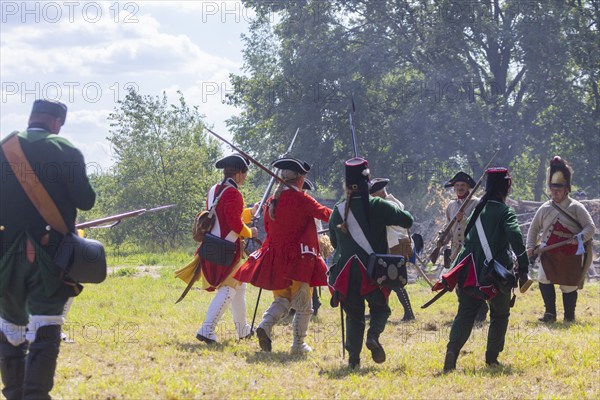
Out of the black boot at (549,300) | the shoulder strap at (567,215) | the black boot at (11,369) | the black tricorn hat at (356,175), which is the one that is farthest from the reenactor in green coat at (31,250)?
the black boot at (549,300)

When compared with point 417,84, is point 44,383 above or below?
below

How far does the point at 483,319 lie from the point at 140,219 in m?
16.0

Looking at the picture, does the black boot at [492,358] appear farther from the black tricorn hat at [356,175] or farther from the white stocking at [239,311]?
the white stocking at [239,311]

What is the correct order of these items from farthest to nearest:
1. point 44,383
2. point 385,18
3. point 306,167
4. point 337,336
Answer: point 385,18 < point 337,336 < point 306,167 < point 44,383

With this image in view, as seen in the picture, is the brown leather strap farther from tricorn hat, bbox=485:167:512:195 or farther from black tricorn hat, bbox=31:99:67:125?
tricorn hat, bbox=485:167:512:195

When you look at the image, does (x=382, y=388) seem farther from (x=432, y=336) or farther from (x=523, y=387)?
(x=432, y=336)

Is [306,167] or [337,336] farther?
[337,336]

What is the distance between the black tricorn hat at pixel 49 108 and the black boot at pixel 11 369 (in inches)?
57.7

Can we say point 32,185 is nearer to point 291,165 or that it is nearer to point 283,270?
point 291,165

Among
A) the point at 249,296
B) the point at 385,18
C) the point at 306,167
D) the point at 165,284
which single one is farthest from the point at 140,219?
the point at 306,167

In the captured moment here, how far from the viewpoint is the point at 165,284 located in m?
15.8

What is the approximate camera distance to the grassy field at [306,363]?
6633 mm

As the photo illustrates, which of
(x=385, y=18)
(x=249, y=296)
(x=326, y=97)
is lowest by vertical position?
(x=249, y=296)

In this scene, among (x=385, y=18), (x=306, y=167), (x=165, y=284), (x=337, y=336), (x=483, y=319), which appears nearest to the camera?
(x=306, y=167)
